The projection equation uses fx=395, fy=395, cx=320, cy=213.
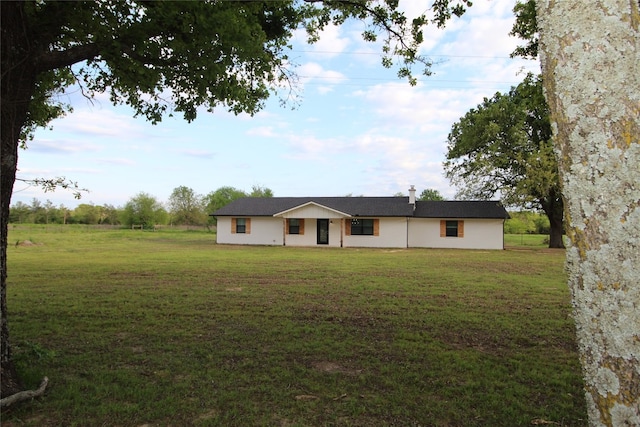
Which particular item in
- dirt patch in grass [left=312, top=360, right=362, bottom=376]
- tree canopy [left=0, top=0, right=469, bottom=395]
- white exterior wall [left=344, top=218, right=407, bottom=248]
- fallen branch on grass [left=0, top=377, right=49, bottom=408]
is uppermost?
tree canopy [left=0, top=0, right=469, bottom=395]

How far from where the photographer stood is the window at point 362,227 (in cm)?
2633

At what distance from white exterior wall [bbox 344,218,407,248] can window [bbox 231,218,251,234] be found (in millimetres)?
7164

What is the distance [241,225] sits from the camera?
93.0ft

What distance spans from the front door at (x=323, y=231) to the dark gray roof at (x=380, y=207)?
4.15ft

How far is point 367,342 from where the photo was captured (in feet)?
17.3

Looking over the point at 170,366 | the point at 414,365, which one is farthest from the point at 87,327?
the point at 414,365

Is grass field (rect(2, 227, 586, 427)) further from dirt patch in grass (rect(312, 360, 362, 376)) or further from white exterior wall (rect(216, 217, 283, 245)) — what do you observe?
white exterior wall (rect(216, 217, 283, 245))

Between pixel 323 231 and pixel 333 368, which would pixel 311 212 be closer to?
pixel 323 231

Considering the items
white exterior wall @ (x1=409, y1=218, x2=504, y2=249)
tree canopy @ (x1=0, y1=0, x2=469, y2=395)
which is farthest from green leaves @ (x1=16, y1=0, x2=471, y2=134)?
white exterior wall @ (x1=409, y1=218, x2=504, y2=249)

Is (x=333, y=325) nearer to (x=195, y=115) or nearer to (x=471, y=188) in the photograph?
(x=195, y=115)

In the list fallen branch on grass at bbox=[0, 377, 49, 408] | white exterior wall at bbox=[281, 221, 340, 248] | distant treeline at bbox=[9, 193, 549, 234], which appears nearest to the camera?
fallen branch on grass at bbox=[0, 377, 49, 408]

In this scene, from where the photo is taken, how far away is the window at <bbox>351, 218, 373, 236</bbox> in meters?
26.3

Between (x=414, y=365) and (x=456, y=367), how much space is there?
457 millimetres

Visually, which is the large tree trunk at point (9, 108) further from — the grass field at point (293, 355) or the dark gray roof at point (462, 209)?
the dark gray roof at point (462, 209)
